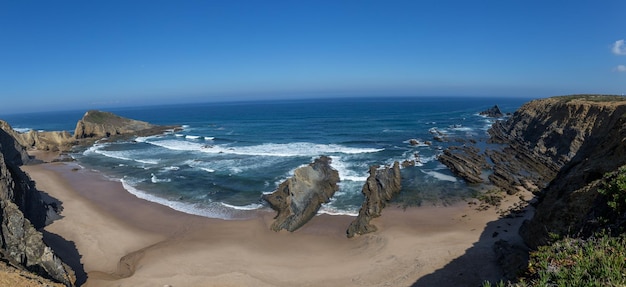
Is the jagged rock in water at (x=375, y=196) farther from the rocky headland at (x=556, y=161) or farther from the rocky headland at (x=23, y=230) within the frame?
the rocky headland at (x=23, y=230)

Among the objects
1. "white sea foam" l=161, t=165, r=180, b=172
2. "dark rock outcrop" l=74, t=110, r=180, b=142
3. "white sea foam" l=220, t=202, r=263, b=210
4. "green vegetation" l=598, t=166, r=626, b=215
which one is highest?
"green vegetation" l=598, t=166, r=626, b=215

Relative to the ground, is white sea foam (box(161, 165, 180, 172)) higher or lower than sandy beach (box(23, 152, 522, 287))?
higher

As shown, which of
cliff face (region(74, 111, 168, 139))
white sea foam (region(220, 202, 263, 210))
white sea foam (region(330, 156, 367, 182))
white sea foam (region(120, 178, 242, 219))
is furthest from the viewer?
cliff face (region(74, 111, 168, 139))

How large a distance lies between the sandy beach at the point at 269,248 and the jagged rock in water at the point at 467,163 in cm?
815

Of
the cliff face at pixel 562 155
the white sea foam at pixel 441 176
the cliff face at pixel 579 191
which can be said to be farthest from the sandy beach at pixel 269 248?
the white sea foam at pixel 441 176

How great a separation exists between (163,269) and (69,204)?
16.8 metres

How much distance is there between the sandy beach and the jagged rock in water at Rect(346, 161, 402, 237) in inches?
28.4

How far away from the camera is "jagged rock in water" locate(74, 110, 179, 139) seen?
66.5 metres

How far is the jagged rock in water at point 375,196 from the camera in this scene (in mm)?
23141

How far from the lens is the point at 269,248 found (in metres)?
21.4

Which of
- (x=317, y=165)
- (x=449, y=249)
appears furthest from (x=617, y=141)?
(x=317, y=165)

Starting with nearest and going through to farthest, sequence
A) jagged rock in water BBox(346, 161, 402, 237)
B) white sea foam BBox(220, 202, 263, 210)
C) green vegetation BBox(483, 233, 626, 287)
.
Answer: green vegetation BBox(483, 233, 626, 287)
jagged rock in water BBox(346, 161, 402, 237)
white sea foam BBox(220, 202, 263, 210)

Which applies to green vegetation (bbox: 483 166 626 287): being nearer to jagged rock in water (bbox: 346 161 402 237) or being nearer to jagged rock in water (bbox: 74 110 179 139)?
jagged rock in water (bbox: 346 161 402 237)

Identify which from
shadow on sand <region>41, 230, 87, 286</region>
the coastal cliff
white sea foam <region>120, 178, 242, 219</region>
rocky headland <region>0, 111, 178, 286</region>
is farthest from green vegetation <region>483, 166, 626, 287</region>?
white sea foam <region>120, 178, 242, 219</region>
